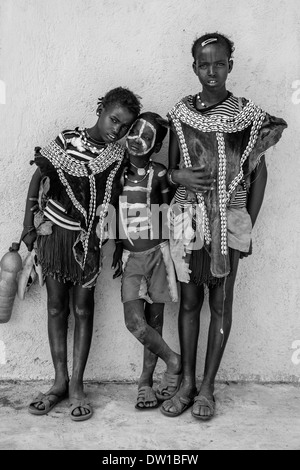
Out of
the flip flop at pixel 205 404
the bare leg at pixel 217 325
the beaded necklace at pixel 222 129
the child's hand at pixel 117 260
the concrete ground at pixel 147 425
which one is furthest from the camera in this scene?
the child's hand at pixel 117 260

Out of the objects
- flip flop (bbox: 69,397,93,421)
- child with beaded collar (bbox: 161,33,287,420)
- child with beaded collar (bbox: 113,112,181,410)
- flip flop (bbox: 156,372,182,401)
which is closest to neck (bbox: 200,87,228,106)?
Result: child with beaded collar (bbox: 161,33,287,420)

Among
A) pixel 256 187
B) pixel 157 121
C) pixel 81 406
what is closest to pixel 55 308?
pixel 81 406

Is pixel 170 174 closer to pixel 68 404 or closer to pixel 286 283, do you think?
pixel 286 283

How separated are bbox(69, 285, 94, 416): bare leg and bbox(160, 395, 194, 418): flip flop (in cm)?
46

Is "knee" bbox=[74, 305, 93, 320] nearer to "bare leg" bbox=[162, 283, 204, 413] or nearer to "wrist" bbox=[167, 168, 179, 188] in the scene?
"bare leg" bbox=[162, 283, 204, 413]

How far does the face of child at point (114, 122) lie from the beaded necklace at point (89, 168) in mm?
118

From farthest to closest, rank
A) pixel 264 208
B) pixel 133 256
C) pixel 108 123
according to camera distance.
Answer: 1. pixel 264 208
2. pixel 133 256
3. pixel 108 123

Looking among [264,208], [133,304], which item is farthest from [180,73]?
[133,304]

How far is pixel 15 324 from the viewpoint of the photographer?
11.6ft

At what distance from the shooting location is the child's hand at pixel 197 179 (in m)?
3.01

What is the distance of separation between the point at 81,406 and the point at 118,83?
5.82 ft

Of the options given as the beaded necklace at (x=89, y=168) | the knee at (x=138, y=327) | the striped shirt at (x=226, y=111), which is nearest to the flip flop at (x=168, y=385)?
the knee at (x=138, y=327)

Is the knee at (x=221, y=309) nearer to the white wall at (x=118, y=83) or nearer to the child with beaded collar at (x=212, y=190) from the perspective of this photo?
the child with beaded collar at (x=212, y=190)

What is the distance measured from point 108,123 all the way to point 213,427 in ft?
5.30
